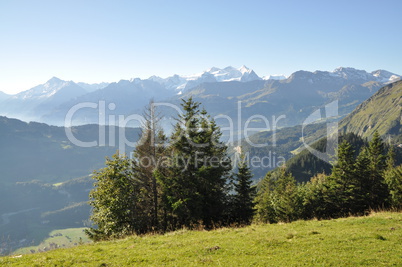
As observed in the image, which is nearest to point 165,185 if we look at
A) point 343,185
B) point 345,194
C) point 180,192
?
point 180,192

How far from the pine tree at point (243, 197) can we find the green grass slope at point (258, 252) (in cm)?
1814

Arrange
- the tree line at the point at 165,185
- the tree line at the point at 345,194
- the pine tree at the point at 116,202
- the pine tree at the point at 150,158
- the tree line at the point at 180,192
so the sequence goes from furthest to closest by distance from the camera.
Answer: the tree line at the point at 345,194 → the pine tree at the point at 150,158 → the tree line at the point at 180,192 → the tree line at the point at 165,185 → the pine tree at the point at 116,202

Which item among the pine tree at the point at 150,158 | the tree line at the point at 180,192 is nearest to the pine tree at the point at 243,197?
the tree line at the point at 180,192

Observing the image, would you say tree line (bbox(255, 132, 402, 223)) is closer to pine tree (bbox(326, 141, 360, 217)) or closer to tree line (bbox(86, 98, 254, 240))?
pine tree (bbox(326, 141, 360, 217))

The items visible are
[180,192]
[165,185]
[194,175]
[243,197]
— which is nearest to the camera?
[165,185]

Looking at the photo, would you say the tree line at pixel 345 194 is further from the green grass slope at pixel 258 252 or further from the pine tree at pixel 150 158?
the green grass slope at pixel 258 252

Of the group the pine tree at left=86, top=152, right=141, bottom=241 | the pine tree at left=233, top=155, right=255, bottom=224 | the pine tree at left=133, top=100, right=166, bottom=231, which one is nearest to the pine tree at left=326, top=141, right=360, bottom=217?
the pine tree at left=233, top=155, right=255, bottom=224

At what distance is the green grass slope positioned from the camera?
12.3m

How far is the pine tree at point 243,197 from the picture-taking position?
1414 inches

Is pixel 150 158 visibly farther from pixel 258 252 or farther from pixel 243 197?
pixel 258 252

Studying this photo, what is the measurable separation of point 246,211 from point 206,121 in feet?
48.0

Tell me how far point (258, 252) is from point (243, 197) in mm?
25348

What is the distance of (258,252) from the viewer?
13797mm

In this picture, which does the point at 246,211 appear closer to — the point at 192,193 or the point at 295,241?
the point at 192,193
